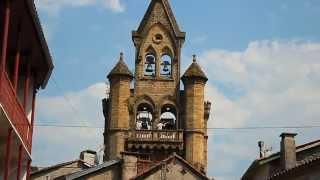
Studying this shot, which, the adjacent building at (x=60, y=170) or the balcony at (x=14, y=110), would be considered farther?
the adjacent building at (x=60, y=170)

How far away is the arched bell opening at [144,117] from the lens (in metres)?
70.7

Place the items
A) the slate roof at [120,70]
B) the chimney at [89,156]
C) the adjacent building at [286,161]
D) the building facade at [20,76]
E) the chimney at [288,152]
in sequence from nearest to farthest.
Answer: the building facade at [20,76]
the adjacent building at [286,161]
the chimney at [288,152]
the chimney at [89,156]
the slate roof at [120,70]

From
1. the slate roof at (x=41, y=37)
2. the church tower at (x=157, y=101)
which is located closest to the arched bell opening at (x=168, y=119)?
the church tower at (x=157, y=101)

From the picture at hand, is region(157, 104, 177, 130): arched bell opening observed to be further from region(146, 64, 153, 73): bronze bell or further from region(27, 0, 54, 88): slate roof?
region(27, 0, 54, 88): slate roof

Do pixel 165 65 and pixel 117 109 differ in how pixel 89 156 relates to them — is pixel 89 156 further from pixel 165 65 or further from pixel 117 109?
pixel 165 65

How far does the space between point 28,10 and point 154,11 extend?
57.5 m

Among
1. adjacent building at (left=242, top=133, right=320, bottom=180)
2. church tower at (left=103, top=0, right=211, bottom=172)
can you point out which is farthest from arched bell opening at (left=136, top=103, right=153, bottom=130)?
adjacent building at (left=242, top=133, right=320, bottom=180)

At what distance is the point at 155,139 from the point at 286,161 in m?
33.5

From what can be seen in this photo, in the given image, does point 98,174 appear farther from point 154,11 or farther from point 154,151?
point 154,11

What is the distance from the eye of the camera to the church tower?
221 ft

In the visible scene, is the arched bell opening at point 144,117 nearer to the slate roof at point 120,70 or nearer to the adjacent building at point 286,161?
the slate roof at point 120,70

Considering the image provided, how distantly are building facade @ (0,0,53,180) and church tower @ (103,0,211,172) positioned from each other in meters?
40.7

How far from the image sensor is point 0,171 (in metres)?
22.5

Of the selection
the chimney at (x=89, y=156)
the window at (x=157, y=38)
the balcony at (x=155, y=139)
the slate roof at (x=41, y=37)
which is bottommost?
the chimney at (x=89, y=156)
